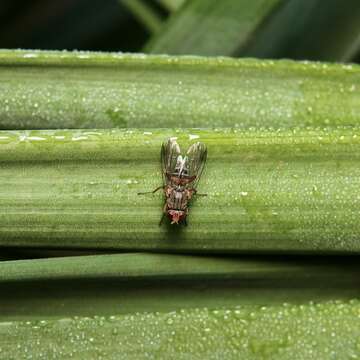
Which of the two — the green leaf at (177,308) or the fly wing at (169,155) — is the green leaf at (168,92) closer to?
the fly wing at (169,155)

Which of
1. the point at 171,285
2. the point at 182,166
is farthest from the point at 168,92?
the point at 171,285

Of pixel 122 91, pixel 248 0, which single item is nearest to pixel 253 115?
pixel 122 91

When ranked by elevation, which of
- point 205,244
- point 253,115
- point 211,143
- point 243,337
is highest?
point 253,115

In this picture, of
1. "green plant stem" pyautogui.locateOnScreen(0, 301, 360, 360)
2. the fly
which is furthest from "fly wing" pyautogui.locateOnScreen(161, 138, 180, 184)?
"green plant stem" pyautogui.locateOnScreen(0, 301, 360, 360)

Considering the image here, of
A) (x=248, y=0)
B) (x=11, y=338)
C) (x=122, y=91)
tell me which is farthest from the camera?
(x=248, y=0)

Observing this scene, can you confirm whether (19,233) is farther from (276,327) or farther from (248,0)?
(248,0)

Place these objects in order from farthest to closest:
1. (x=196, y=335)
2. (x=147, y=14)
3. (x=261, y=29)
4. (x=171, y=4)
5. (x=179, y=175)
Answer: (x=147, y=14), (x=171, y=4), (x=261, y=29), (x=179, y=175), (x=196, y=335)

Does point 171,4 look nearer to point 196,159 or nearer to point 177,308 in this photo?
point 196,159
